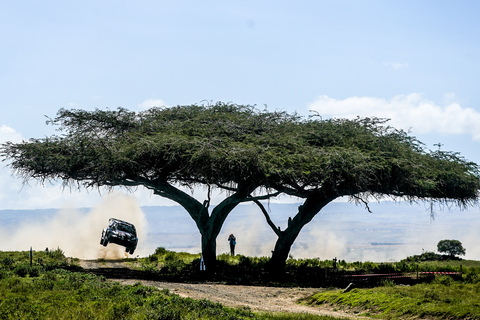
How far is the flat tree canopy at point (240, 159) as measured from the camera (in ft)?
89.9

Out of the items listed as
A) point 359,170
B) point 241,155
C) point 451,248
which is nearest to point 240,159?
point 241,155

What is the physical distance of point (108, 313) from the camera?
47.3 ft

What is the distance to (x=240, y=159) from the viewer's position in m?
26.5

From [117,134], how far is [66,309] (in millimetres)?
19191

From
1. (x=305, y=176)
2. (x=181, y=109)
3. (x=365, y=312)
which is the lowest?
(x=365, y=312)

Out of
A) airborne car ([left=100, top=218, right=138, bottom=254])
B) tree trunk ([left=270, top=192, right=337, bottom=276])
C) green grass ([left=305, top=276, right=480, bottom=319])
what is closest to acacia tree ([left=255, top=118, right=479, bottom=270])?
tree trunk ([left=270, top=192, right=337, bottom=276])

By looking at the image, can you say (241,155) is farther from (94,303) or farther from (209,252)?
(94,303)

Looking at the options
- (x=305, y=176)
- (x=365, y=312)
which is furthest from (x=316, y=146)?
(x=365, y=312)

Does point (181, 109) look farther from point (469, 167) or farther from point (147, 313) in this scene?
point (147, 313)

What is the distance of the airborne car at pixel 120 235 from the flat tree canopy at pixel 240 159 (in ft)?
14.1

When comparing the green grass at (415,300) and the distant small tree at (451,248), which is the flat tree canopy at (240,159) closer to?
the green grass at (415,300)

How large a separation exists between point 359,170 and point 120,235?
16387 millimetres

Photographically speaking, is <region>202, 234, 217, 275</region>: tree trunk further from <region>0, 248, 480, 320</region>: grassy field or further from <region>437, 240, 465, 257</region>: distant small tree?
<region>437, 240, 465, 257</region>: distant small tree

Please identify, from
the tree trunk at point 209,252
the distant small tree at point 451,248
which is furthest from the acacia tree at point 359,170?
the distant small tree at point 451,248
